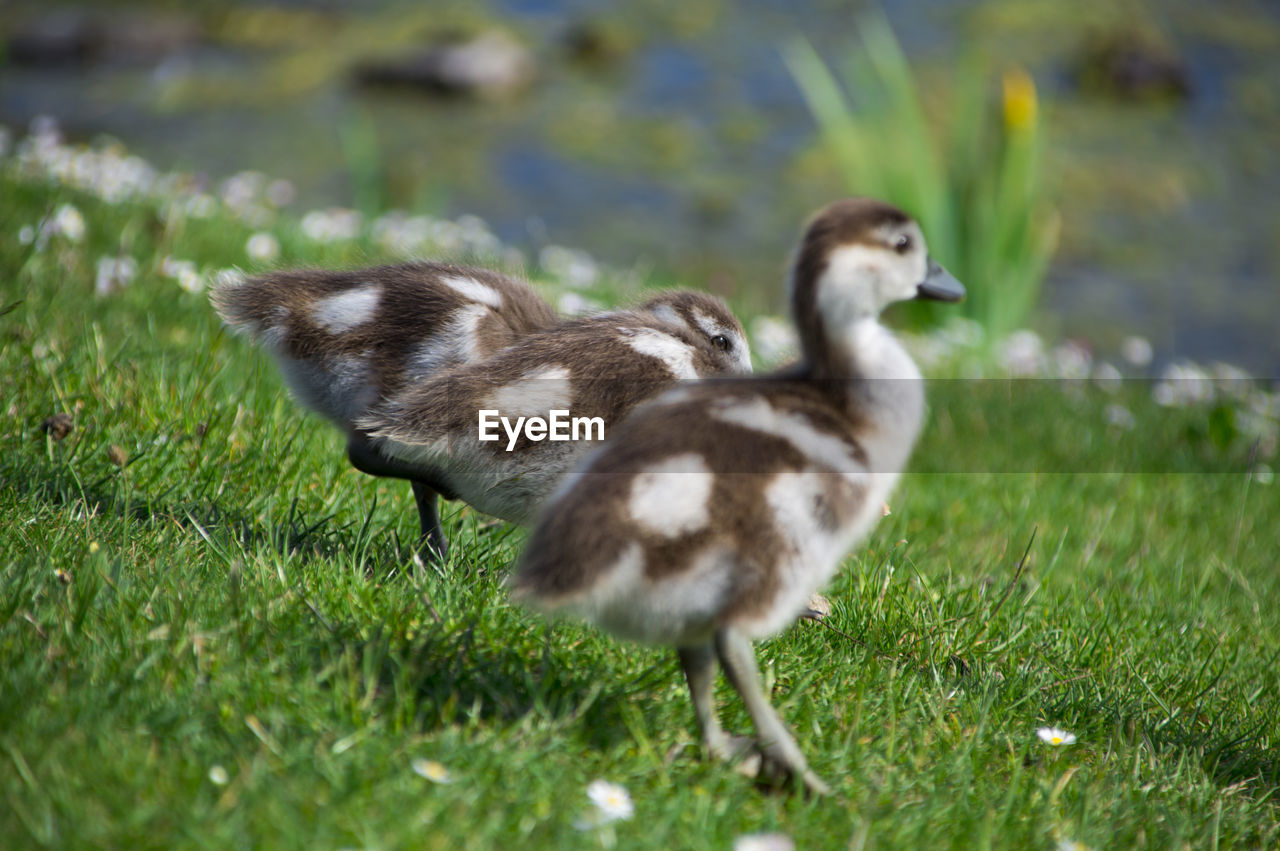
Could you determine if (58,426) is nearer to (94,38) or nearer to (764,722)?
(764,722)

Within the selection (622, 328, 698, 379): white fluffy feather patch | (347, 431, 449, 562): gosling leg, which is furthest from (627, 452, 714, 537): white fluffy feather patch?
(347, 431, 449, 562): gosling leg

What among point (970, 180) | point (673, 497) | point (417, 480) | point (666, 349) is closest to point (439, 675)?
point (673, 497)

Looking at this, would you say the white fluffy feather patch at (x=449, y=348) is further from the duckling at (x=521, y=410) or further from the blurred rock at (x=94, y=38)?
the blurred rock at (x=94, y=38)

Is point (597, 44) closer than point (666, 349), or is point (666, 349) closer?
point (666, 349)

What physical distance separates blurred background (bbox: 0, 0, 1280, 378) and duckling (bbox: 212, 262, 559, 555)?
818cm

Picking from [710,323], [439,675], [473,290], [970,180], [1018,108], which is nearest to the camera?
[439,675]

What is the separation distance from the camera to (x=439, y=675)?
3336mm

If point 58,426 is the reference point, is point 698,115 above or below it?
above

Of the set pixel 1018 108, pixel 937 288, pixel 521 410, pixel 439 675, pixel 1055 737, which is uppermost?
pixel 1018 108

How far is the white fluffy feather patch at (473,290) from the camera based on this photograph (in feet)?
14.5

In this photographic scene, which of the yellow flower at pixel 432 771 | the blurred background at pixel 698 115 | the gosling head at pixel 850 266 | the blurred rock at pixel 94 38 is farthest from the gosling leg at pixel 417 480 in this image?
the blurred rock at pixel 94 38

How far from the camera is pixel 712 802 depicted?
3.07 m

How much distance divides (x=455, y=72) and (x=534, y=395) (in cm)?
1795

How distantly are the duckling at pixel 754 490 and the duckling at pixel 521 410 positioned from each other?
0.75 meters
